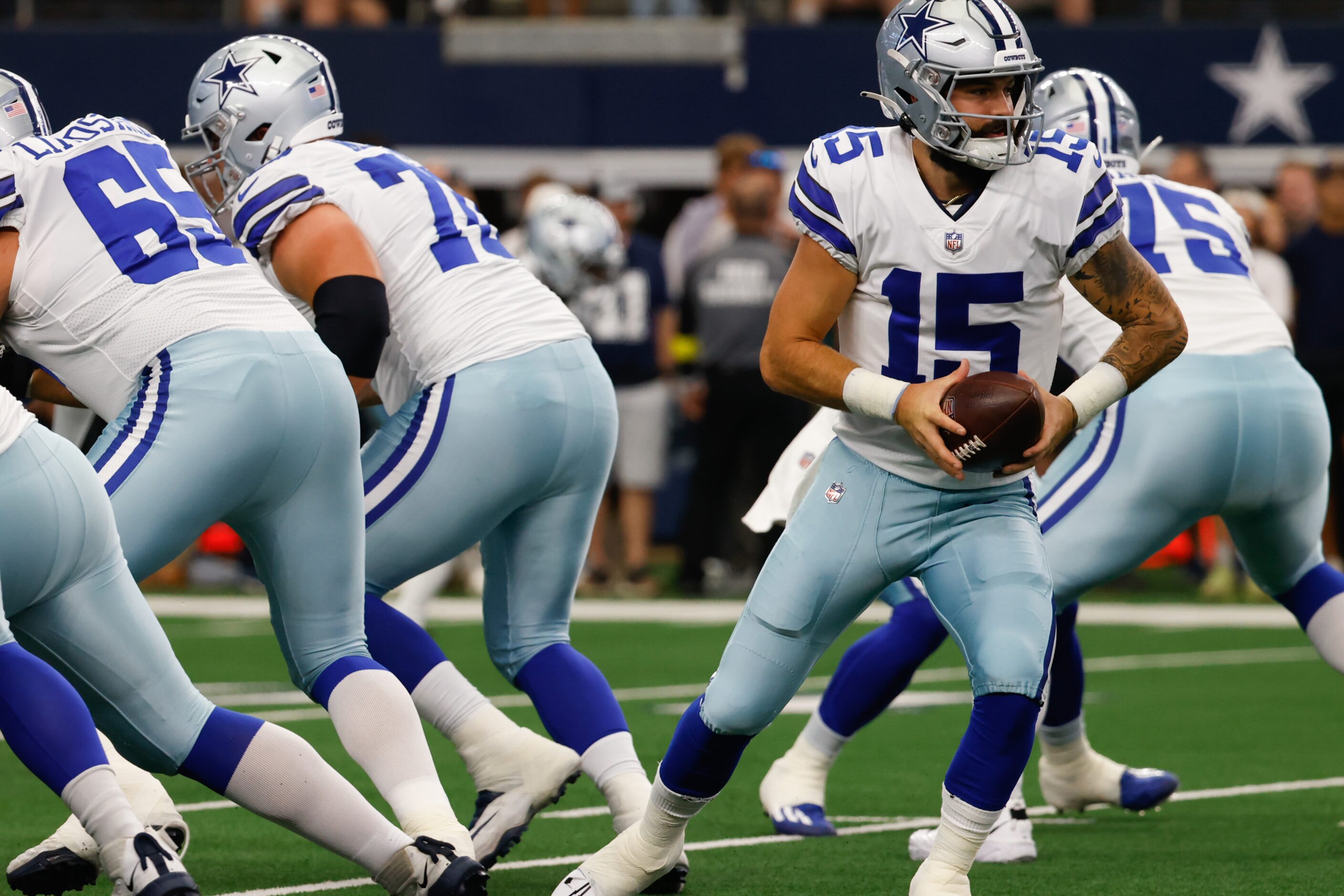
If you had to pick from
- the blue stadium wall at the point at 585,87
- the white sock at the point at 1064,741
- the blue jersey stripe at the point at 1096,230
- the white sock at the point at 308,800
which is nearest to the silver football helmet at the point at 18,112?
the white sock at the point at 308,800

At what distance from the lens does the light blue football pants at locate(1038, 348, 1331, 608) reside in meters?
4.73

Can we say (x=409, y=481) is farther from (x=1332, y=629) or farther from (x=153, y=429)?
(x=1332, y=629)

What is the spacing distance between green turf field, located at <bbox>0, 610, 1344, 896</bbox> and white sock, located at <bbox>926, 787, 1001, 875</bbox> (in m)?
0.65

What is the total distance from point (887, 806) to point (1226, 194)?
7263 mm

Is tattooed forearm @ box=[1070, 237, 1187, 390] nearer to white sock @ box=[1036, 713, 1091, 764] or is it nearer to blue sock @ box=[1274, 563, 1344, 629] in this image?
blue sock @ box=[1274, 563, 1344, 629]

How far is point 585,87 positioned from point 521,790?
992 centimetres

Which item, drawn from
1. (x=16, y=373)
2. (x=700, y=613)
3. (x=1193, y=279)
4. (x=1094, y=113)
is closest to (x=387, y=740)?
(x=16, y=373)

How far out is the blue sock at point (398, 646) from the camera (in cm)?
461

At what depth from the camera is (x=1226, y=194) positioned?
11.9 metres

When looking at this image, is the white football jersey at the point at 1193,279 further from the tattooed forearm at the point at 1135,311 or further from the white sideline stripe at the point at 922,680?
the white sideline stripe at the point at 922,680

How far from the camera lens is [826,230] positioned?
385cm

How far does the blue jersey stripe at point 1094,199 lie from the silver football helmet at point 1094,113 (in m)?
1.25

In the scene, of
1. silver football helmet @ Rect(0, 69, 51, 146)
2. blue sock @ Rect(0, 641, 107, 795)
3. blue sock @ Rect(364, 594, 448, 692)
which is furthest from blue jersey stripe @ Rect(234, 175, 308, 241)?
blue sock @ Rect(0, 641, 107, 795)

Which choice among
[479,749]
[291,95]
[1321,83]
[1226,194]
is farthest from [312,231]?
[1321,83]
